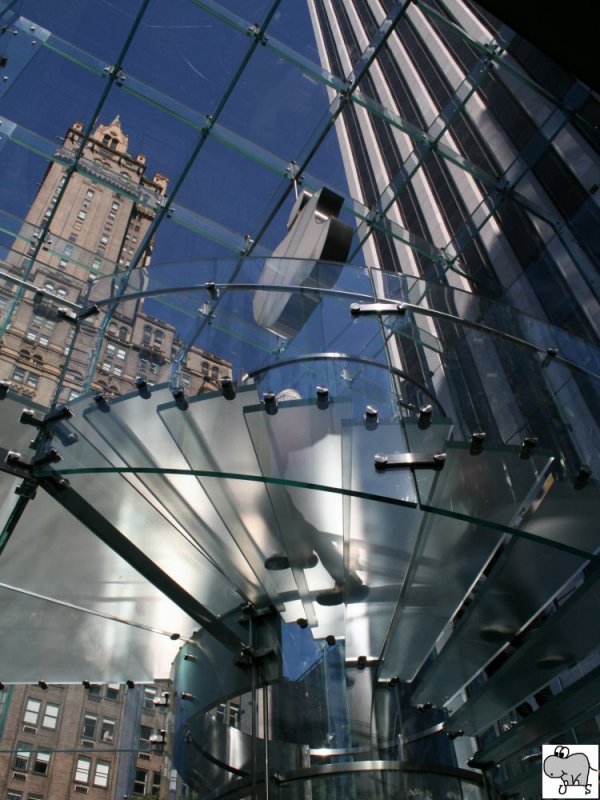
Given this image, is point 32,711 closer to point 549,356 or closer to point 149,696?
point 149,696

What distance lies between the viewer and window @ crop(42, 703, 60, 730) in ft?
17.8

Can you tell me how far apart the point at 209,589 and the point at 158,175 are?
564 cm

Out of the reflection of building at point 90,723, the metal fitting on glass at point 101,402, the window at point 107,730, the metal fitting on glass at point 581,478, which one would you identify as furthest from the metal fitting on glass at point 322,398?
the window at point 107,730

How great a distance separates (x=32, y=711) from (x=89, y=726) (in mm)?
768

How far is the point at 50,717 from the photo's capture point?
5.49 metres

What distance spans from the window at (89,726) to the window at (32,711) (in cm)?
39

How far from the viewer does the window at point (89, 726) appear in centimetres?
537

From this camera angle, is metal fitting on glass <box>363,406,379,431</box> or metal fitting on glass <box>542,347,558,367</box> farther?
metal fitting on glass <box>542,347,558,367</box>

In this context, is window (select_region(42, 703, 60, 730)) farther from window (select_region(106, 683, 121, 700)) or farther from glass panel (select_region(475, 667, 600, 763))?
glass panel (select_region(475, 667, 600, 763))

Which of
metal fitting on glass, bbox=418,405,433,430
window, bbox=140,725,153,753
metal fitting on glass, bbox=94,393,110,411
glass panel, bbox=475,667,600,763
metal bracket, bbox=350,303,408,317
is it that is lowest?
glass panel, bbox=475,667,600,763

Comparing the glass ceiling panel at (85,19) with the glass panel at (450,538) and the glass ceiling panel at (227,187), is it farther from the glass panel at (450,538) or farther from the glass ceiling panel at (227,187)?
the glass panel at (450,538)

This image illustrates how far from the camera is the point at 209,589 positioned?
3832 mm

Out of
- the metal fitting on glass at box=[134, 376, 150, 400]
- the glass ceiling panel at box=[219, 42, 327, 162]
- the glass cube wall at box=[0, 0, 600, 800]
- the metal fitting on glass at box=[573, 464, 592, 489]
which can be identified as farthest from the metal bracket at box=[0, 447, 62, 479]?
the glass ceiling panel at box=[219, 42, 327, 162]

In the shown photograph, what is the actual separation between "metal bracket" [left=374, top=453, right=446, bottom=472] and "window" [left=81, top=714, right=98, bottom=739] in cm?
378
